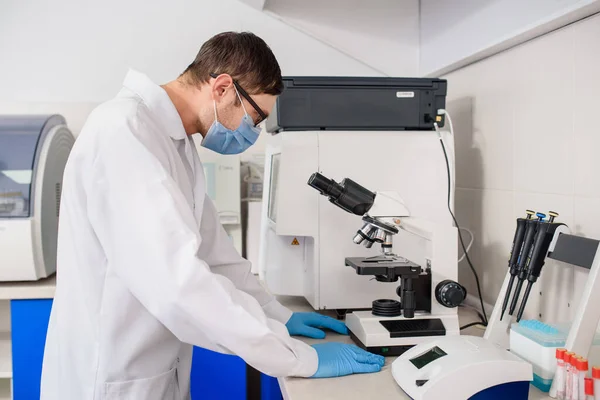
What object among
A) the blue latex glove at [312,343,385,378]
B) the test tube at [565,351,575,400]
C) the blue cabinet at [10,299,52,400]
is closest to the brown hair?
the blue latex glove at [312,343,385,378]

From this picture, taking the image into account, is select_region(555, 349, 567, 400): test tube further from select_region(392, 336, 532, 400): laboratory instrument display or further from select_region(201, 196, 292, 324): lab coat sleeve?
select_region(201, 196, 292, 324): lab coat sleeve

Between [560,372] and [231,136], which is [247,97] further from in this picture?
[560,372]

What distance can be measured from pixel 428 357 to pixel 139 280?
1.86ft

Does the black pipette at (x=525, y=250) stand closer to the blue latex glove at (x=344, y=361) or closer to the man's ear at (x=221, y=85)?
the blue latex glove at (x=344, y=361)

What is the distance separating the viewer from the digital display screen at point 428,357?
1022 mm

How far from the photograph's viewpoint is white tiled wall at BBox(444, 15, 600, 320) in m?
1.27

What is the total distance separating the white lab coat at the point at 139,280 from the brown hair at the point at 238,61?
0.39ft

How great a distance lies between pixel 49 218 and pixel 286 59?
1.20m

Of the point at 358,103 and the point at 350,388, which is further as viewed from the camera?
the point at 358,103

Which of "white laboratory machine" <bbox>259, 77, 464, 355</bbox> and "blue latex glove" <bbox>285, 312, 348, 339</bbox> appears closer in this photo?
→ "blue latex glove" <bbox>285, 312, 348, 339</bbox>

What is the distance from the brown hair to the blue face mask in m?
0.05

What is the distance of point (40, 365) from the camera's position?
6.02 ft

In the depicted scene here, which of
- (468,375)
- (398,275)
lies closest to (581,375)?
(468,375)

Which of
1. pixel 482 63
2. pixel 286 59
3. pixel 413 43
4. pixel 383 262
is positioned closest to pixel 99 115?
pixel 383 262
